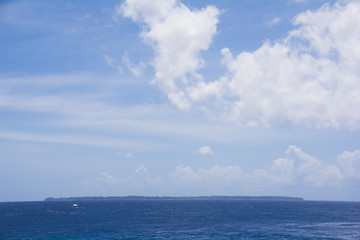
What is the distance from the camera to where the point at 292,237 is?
3002 inches

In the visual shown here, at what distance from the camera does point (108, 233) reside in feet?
265

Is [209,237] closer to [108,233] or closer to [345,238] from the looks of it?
[108,233]

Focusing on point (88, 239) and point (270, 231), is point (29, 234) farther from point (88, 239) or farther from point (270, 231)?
point (270, 231)

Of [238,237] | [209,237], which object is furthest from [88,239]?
[238,237]

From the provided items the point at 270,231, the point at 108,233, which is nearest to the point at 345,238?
the point at 270,231

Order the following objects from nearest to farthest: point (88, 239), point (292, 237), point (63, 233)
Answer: point (88, 239) → point (292, 237) → point (63, 233)

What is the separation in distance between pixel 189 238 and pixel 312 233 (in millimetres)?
29997

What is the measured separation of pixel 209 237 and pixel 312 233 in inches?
1015

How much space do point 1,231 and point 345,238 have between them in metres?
76.6

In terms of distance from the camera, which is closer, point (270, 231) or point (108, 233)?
point (108, 233)

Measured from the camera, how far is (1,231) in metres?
86.6

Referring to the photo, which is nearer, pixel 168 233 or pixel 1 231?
pixel 168 233

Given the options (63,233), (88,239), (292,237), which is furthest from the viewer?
(63,233)

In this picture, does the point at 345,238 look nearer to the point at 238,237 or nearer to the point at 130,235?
the point at 238,237
